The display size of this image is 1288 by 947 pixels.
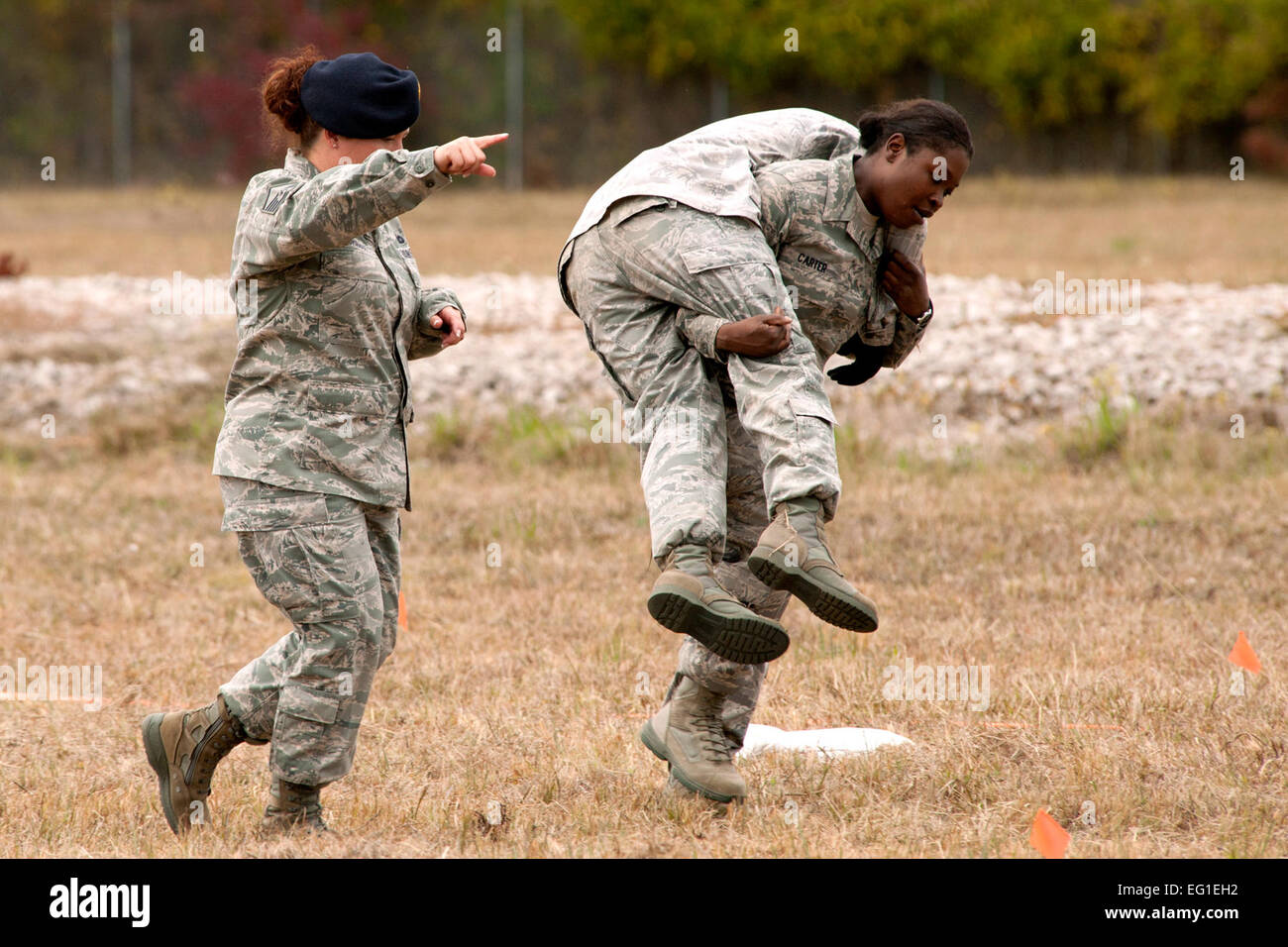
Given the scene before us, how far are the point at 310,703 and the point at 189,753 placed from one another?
488 millimetres

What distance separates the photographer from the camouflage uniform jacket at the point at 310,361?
3760mm

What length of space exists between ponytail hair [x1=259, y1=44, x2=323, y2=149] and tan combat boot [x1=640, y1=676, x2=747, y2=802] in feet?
6.03

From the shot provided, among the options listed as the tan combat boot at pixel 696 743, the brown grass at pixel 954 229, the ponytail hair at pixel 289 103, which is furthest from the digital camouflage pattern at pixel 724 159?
the brown grass at pixel 954 229

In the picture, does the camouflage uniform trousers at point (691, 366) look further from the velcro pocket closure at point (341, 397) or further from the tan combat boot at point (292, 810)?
the tan combat boot at point (292, 810)

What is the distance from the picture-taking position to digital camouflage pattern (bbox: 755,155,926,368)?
4152mm

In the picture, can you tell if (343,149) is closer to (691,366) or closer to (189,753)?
(691,366)

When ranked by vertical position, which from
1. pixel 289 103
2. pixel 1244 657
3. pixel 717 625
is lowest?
pixel 1244 657

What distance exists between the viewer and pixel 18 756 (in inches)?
195

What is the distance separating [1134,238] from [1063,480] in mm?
10100

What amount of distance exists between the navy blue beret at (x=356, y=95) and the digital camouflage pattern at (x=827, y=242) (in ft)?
3.42

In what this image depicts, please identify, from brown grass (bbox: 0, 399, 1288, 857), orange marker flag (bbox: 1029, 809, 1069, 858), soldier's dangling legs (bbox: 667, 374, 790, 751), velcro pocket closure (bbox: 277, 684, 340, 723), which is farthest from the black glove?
velcro pocket closure (bbox: 277, 684, 340, 723)

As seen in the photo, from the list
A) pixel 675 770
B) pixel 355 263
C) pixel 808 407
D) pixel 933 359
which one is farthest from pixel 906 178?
pixel 933 359

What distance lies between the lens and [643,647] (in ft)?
20.0

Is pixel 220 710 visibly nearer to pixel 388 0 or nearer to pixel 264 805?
pixel 264 805
